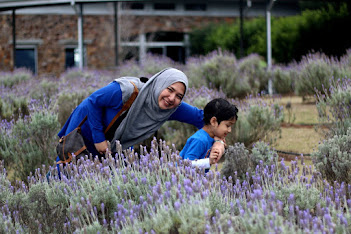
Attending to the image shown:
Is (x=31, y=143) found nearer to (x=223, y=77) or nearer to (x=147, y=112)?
(x=147, y=112)

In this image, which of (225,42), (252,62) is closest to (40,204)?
(252,62)

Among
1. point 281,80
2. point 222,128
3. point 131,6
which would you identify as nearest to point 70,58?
point 131,6

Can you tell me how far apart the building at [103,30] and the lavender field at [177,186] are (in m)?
14.0

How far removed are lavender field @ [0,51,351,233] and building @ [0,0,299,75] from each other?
45.8 ft

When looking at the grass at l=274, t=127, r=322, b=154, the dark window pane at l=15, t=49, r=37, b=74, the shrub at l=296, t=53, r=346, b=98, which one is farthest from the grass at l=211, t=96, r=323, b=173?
the dark window pane at l=15, t=49, r=37, b=74

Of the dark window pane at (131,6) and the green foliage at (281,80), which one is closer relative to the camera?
the green foliage at (281,80)

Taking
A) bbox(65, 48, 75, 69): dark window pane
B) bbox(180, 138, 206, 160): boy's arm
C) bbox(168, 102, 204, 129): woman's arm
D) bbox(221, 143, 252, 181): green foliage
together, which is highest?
bbox(65, 48, 75, 69): dark window pane

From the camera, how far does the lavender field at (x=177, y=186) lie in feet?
6.47

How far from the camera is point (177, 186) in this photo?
2.31 meters

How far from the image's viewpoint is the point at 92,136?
3.52m

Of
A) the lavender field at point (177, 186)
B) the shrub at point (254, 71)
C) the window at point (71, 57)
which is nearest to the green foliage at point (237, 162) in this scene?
the lavender field at point (177, 186)

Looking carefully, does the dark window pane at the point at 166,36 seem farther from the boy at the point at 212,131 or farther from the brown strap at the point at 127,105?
the boy at the point at 212,131

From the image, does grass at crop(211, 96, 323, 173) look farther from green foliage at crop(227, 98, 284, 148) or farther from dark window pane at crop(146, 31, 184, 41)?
dark window pane at crop(146, 31, 184, 41)

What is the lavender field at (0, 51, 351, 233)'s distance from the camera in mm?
1973
